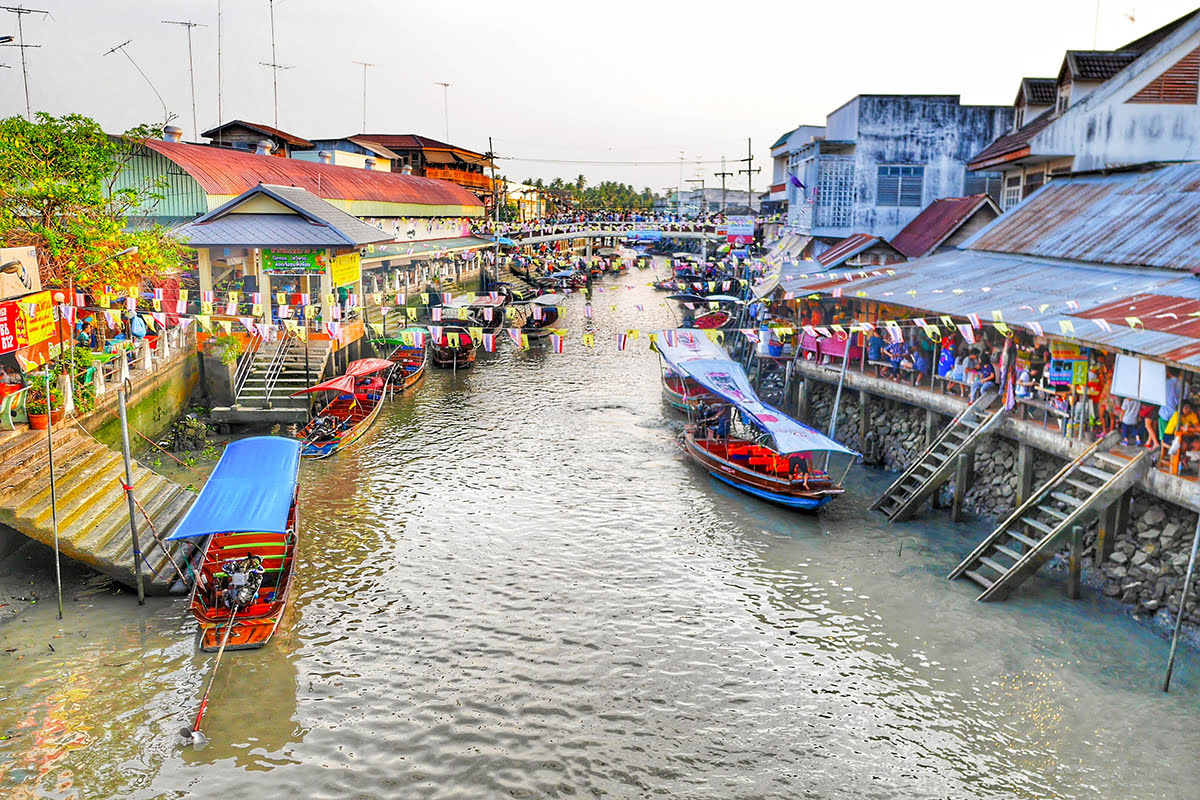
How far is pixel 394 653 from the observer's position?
1612cm

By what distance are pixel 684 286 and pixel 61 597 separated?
184 ft

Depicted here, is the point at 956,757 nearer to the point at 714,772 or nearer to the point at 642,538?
the point at 714,772

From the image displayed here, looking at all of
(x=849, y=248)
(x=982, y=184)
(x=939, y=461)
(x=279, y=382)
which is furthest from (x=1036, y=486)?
(x=982, y=184)

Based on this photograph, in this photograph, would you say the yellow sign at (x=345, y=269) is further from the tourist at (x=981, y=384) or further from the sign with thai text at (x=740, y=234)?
the sign with thai text at (x=740, y=234)

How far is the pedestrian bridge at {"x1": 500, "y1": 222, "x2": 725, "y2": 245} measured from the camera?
7719 cm

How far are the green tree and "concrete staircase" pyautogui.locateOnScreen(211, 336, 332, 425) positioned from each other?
5687 mm

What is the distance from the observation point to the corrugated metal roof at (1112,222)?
74.5 feet

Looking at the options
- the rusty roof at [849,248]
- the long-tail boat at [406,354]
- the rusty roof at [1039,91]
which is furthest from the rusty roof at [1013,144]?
the long-tail boat at [406,354]

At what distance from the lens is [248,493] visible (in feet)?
57.5

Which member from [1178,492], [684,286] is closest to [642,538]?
[1178,492]

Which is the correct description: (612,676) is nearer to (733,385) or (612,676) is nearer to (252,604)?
(252,604)

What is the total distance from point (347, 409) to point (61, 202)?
1092 cm

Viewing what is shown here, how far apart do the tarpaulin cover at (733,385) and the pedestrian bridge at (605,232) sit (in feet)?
145

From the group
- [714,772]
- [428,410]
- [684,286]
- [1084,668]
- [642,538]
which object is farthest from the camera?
[684,286]
